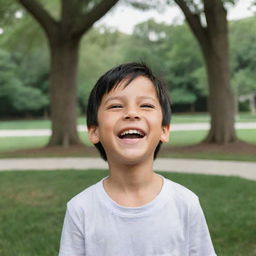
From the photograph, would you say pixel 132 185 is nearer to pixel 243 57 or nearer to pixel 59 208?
pixel 59 208

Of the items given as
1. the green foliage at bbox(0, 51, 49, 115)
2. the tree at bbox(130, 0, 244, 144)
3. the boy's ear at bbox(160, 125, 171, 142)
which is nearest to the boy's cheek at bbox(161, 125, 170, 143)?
the boy's ear at bbox(160, 125, 171, 142)

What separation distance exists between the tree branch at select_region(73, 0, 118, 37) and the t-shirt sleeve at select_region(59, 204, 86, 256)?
1089 centimetres

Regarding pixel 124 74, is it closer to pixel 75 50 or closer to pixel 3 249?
pixel 3 249

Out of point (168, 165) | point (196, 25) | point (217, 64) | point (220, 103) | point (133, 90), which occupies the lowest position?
point (168, 165)

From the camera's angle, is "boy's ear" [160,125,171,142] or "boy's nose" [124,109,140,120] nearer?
"boy's nose" [124,109,140,120]

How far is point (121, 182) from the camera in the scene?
1621 mm

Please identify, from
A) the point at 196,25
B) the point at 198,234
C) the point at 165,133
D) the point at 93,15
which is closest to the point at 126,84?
the point at 165,133

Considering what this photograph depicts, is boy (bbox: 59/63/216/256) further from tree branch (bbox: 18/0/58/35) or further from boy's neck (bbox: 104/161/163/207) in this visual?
tree branch (bbox: 18/0/58/35)

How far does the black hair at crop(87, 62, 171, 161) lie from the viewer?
1.61 m

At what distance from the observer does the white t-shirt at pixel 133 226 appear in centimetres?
154

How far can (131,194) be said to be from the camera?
5.30 feet

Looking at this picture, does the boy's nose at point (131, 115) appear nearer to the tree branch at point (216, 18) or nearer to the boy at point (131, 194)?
the boy at point (131, 194)

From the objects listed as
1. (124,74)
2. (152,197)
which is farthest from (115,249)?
(124,74)

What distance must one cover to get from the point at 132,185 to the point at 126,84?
349 millimetres
